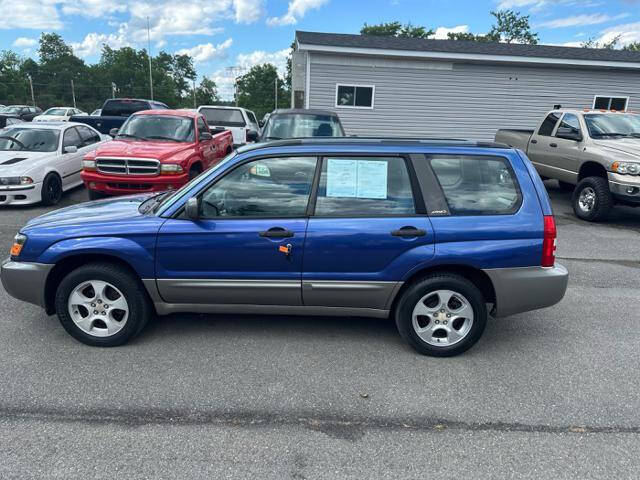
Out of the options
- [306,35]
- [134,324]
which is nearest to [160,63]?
[306,35]

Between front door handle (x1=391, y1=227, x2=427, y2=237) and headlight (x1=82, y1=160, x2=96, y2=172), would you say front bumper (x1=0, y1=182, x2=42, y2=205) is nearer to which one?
headlight (x1=82, y1=160, x2=96, y2=172)

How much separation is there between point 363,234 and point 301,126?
267 inches

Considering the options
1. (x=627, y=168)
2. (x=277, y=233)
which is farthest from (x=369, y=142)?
(x=627, y=168)

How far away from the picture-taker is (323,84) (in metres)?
14.5

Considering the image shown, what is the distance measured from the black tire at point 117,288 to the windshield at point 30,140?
23.0ft

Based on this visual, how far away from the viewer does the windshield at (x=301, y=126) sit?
977 centimetres

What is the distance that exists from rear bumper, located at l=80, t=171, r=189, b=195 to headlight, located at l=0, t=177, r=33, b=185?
3.44ft

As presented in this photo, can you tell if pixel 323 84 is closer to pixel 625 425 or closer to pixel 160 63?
pixel 625 425

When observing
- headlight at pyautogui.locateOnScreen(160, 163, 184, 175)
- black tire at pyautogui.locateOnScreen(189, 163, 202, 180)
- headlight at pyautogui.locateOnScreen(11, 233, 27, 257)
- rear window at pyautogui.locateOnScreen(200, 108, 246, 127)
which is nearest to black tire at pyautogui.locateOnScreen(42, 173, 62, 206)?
headlight at pyautogui.locateOnScreen(160, 163, 184, 175)

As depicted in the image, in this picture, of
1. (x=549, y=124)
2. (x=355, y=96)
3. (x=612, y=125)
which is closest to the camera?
(x=612, y=125)

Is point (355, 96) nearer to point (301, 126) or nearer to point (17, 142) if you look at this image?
point (301, 126)

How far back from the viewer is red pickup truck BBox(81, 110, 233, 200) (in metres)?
8.08

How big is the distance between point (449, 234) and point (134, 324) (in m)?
2.56

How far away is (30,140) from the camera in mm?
9562
